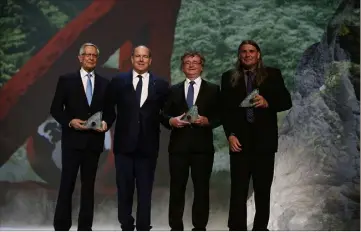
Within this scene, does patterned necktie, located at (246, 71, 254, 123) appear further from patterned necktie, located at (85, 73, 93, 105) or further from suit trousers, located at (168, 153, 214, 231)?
patterned necktie, located at (85, 73, 93, 105)

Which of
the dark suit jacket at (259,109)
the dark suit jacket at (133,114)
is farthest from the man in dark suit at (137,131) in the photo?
the dark suit jacket at (259,109)

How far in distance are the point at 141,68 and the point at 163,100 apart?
0.34 meters

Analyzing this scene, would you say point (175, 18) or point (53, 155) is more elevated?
point (175, 18)

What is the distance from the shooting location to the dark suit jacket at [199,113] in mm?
4922

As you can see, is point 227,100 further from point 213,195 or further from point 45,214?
point 45,214

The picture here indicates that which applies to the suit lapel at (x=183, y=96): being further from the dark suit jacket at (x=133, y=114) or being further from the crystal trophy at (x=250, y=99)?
the crystal trophy at (x=250, y=99)

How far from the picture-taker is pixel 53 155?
5.97m

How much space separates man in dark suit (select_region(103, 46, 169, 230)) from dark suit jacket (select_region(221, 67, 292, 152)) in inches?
22.6

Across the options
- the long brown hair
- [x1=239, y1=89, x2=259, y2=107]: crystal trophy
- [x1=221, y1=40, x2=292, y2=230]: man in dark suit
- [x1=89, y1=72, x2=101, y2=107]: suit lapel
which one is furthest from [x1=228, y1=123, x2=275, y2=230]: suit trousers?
[x1=89, y1=72, x2=101, y2=107]: suit lapel

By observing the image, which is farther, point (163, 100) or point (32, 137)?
point (32, 137)

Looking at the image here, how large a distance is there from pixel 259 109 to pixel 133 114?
1070mm

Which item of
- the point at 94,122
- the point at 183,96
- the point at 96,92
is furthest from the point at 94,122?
the point at 183,96

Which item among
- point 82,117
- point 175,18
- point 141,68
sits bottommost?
point 82,117

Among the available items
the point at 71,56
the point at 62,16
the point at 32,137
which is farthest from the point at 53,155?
the point at 62,16
